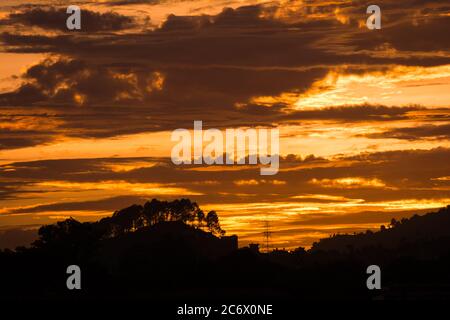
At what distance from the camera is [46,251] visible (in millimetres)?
153125

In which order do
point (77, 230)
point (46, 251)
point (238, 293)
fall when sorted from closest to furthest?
point (238, 293), point (46, 251), point (77, 230)

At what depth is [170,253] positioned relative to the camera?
173750mm

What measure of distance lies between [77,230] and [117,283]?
120 ft

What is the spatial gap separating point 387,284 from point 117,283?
36970 millimetres
